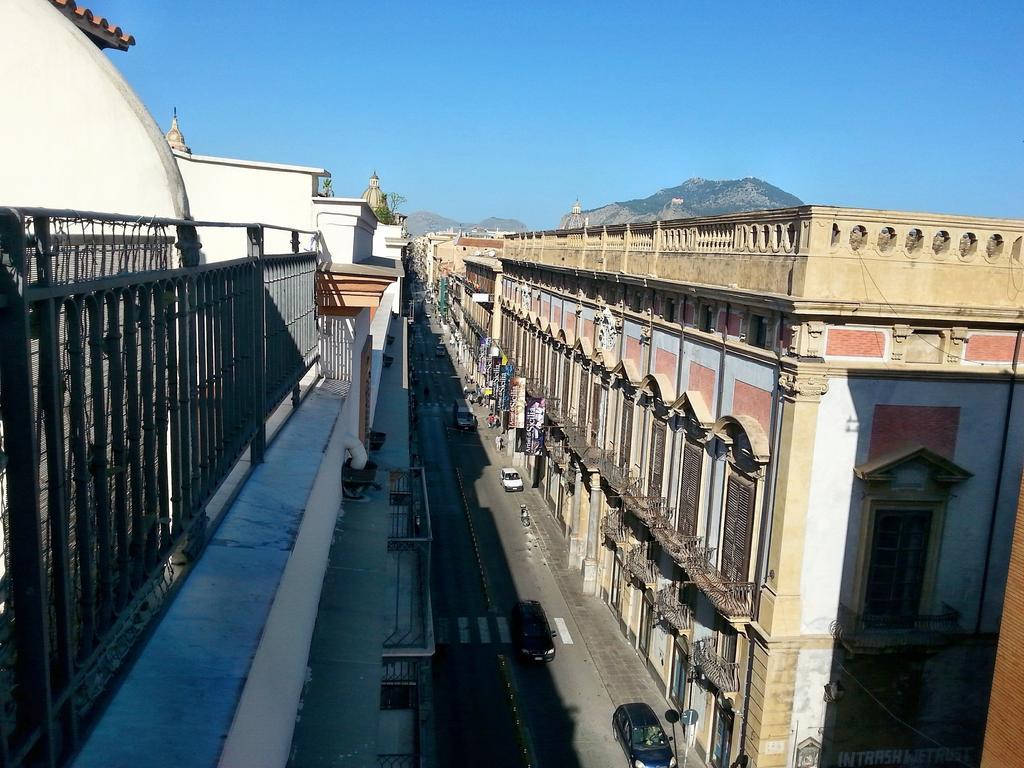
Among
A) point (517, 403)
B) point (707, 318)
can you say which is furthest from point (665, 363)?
point (517, 403)

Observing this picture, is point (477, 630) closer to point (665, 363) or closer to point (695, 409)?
point (665, 363)

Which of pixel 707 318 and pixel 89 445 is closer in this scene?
pixel 89 445

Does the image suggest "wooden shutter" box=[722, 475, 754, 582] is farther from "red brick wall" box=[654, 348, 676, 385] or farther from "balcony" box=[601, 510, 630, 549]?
"balcony" box=[601, 510, 630, 549]

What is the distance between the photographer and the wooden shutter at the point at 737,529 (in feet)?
56.9

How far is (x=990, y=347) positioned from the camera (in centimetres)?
1567

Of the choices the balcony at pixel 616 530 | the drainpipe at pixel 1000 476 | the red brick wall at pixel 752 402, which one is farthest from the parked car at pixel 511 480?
the drainpipe at pixel 1000 476

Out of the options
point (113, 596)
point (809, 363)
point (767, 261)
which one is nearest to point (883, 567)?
point (809, 363)

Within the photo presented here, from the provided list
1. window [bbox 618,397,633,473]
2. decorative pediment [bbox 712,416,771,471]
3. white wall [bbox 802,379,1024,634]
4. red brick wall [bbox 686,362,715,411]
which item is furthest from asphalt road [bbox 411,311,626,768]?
red brick wall [bbox 686,362,715,411]

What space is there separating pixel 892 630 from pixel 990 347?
5.58 m

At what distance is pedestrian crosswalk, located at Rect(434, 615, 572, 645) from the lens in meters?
25.6

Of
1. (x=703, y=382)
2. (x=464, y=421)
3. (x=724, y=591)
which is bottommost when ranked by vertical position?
(x=464, y=421)

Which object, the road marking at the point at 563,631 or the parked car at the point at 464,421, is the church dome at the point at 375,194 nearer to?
the parked car at the point at 464,421

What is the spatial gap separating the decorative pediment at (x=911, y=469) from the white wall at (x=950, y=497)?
0.84 ft

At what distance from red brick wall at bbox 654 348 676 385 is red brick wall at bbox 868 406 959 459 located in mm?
7147
